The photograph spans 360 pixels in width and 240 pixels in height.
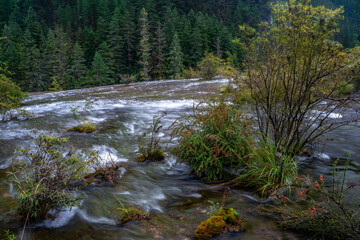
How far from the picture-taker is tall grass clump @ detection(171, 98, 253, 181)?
4.57 meters

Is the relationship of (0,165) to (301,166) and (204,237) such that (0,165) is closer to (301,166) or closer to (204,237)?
(204,237)

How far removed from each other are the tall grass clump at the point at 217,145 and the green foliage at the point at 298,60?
62 centimetres

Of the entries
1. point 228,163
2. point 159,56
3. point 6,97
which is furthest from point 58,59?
point 228,163

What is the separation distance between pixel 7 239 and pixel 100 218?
1066mm

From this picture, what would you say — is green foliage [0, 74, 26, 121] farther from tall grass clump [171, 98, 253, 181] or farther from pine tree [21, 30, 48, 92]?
pine tree [21, 30, 48, 92]

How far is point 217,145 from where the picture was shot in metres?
4.54

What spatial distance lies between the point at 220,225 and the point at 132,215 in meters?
1.22

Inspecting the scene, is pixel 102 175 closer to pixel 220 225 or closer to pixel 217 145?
pixel 217 145

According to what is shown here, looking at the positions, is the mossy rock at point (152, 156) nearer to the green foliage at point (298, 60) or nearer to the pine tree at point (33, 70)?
the green foliage at point (298, 60)

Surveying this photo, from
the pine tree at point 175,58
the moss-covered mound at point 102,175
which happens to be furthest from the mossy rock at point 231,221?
the pine tree at point 175,58

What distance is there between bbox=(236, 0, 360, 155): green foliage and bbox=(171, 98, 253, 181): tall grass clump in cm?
62

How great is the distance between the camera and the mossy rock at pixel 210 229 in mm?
2926

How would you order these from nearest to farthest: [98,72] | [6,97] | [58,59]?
1. [6,97]
2. [98,72]
3. [58,59]

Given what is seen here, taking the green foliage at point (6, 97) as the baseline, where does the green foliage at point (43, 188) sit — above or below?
below
